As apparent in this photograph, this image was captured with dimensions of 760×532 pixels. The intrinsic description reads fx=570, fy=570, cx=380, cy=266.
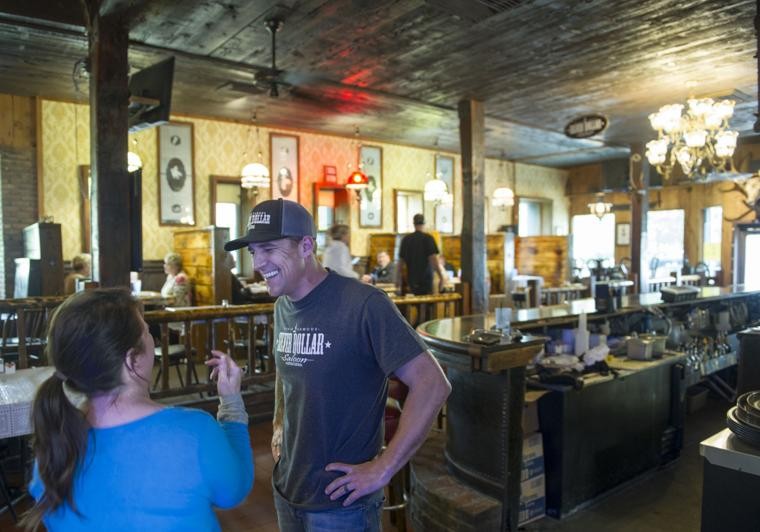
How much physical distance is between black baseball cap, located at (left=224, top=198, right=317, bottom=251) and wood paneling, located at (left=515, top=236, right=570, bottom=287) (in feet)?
37.2

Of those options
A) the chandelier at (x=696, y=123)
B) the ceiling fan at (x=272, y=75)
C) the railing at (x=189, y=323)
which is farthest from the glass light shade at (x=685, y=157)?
the ceiling fan at (x=272, y=75)

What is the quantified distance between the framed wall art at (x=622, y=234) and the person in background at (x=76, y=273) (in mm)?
12814

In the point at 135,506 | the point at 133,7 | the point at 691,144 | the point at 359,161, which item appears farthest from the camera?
the point at 359,161

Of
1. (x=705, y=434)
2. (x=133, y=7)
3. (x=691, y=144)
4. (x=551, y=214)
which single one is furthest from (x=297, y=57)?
(x=551, y=214)

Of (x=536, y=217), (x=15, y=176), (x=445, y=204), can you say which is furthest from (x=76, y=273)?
(x=536, y=217)

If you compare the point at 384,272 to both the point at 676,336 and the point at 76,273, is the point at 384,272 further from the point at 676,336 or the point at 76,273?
the point at 676,336

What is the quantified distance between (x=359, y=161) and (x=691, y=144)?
647 centimetres

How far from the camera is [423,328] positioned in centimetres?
399

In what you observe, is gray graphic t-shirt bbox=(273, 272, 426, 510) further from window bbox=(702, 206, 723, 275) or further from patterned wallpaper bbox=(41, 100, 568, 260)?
window bbox=(702, 206, 723, 275)

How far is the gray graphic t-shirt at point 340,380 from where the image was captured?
64.6 inches

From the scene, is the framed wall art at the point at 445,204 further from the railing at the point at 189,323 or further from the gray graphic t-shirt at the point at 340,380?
the gray graphic t-shirt at the point at 340,380

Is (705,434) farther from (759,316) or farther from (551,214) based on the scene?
(551,214)

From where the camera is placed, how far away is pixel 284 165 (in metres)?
10.4

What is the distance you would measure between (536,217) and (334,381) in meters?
14.4
